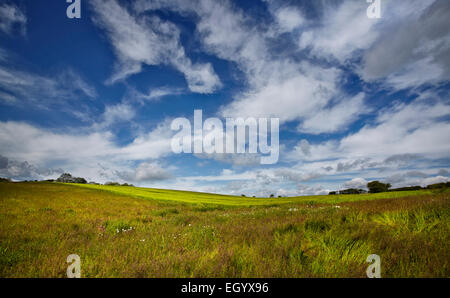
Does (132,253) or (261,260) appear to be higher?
(261,260)

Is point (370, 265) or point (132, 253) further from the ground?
point (370, 265)

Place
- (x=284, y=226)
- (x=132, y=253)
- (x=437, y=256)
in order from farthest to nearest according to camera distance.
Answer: (x=284, y=226) < (x=132, y=253) < (x=437, y=256)

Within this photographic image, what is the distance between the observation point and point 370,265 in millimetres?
2848

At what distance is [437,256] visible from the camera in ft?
10.0

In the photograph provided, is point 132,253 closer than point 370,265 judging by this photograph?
No
